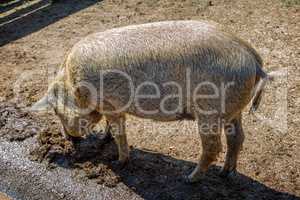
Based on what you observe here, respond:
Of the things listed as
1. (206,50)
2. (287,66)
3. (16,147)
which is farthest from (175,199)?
(287,66)

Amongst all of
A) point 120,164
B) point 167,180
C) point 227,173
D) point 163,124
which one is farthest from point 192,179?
point 163,124

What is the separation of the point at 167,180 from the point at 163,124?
101cm

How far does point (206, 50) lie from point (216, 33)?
0.72 feet

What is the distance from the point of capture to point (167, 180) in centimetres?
493

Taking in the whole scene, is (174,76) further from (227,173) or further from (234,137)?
(227,173)

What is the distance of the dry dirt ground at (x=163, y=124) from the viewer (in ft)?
16.0

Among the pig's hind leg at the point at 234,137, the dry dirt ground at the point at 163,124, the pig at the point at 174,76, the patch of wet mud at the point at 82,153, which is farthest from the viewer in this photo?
the patch of wet mud at the point at 82,153

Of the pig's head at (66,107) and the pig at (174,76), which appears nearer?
the pig at (174,76)

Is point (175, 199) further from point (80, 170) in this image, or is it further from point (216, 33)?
point (216, 33)

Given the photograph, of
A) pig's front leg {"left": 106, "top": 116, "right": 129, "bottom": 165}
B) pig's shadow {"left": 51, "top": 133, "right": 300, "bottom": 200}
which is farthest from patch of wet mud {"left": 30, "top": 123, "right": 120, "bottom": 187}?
pig's front leg {"left": 106, "top": 116, "right": 129, "bottom": 165}

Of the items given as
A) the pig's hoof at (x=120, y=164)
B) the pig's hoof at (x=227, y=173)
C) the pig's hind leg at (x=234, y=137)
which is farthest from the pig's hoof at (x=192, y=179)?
the pig's hoof at (x=120, y=164)

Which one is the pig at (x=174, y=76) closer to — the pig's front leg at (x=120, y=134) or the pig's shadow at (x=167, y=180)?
the pig's front leg at (x=120, y=134)

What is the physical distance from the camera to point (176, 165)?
514 cm

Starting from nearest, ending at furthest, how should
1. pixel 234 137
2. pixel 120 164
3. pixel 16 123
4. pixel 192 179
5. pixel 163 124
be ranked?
pixel 234 137
pixel 192 179
pixel 120 164
pixel 163 124
pixel 16 123
